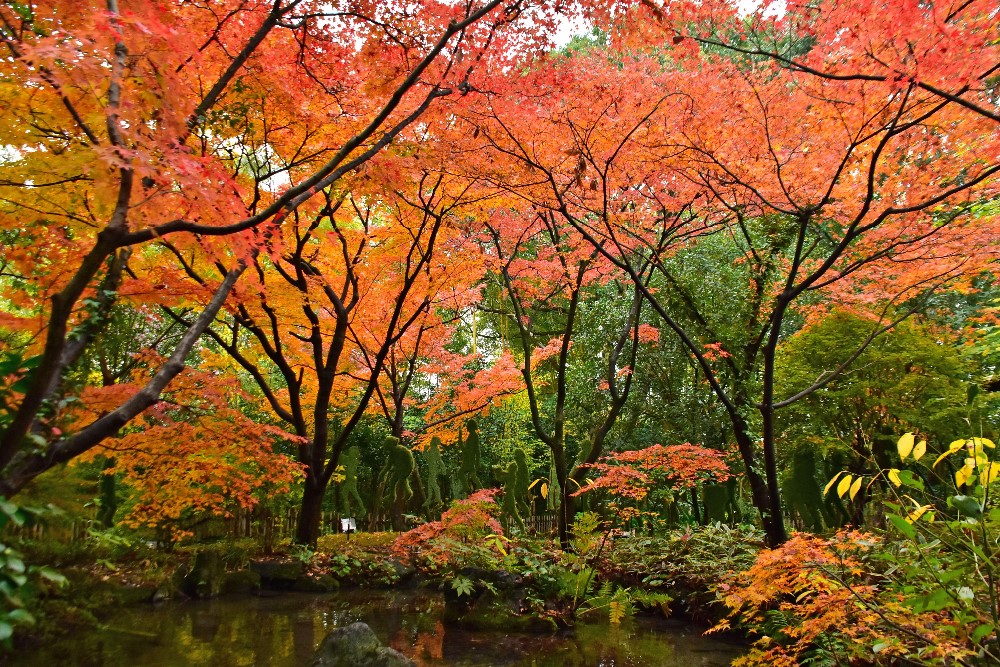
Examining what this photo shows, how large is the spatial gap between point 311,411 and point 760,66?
9.49 metres

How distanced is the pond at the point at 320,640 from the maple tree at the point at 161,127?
287 cm

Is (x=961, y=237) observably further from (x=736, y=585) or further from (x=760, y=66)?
(x=736, y=585)

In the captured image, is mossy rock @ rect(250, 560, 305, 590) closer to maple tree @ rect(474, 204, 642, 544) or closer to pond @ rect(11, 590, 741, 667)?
pond @ rect(11, 590, 741, 667)

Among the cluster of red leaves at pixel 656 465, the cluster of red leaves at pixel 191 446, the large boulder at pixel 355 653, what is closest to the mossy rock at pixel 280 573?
the cluster of red leaves at pixel 191 446

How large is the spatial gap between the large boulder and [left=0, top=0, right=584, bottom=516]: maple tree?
2453 mm

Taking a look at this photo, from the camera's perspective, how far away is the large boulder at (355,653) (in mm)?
4383

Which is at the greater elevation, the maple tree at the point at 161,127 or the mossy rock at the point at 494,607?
the maple tree at the point at 161,127

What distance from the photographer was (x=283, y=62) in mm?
5238

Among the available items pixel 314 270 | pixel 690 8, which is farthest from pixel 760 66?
pixel 314 270

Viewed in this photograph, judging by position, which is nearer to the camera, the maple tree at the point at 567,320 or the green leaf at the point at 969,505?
the green leaf at the point at 969,505

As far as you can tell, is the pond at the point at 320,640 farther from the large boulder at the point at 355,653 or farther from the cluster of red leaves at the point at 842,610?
the cluster of red leaves at the point at 842,610

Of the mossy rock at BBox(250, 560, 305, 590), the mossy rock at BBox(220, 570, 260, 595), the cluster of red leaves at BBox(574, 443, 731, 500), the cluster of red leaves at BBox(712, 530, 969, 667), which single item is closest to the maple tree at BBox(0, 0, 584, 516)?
the cluster of red leaves at BBox(712, 530, 969, 667)

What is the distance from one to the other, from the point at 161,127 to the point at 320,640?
4931 millimetres

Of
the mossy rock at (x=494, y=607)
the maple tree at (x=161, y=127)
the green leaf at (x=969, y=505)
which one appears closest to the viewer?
the green leaf at (x=969, y=505)
